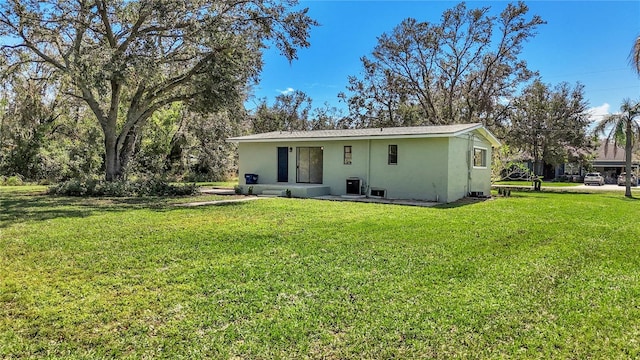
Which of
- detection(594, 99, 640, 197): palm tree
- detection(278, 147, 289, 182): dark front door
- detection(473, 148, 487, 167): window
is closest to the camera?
detection(473, 148, 487, 167): window

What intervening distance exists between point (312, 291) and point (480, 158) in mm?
15486

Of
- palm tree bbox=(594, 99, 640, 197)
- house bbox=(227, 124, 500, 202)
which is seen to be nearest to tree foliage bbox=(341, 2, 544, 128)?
palm tree bbox=(594, 99, 640, 197)

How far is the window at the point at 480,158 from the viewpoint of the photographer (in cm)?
1745

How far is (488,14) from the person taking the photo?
25547 mm

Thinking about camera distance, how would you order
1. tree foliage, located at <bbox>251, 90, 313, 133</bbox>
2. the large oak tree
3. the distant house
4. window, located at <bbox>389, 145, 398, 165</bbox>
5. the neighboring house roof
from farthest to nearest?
the distant house → tree foliage, located at <bbox>251, 90, 313, 133</bbox> → window, located at <bbox>389, 145, 398, 165</bbox> → the neighboring house roof → the large oak tree

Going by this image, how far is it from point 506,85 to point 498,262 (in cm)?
2459

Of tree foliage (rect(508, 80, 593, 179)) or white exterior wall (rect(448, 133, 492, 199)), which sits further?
tree foliage (rect(508, 80, 593, 179))

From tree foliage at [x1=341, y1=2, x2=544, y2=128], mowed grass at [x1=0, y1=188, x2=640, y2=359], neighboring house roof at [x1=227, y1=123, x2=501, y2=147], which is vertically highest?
tree foliage at [x1=341, y1=2, x2=544, y2=128]

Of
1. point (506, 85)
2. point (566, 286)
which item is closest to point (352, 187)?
point (566, 286)

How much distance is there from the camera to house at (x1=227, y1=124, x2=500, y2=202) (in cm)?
1437

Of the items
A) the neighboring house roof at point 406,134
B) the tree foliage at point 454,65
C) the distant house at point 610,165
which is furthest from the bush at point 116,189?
the distant house at point 610,165

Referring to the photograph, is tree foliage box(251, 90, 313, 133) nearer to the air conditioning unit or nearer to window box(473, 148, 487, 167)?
window box(473, 148, 487, 167)

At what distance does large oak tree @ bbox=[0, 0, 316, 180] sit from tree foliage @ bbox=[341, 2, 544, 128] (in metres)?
15.1

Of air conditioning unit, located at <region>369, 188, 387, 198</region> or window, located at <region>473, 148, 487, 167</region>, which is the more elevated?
window, located at <region>473, 148, 487, 167</region>
